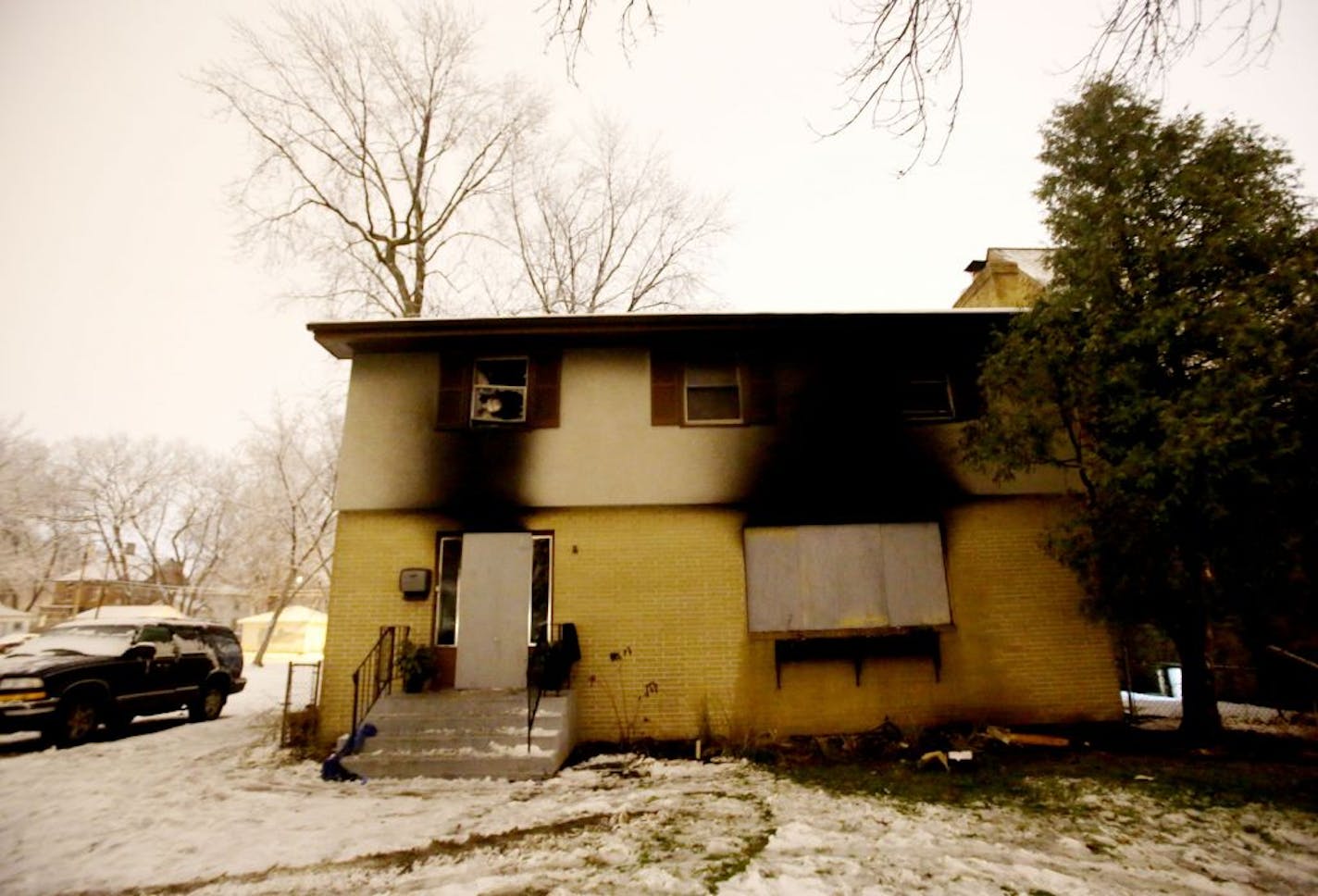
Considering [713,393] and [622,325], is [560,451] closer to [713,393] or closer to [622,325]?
[622,325]

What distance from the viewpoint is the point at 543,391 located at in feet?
33.0

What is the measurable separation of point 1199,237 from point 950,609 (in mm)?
5954

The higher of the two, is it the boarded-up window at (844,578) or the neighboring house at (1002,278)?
the neighboring house at (1002,278)

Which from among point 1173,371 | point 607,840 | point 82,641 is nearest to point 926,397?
point 1173,371

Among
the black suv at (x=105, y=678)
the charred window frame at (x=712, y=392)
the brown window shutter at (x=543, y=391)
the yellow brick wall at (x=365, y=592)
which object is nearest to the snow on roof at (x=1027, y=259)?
the charred window frame at (x=712, y=392)

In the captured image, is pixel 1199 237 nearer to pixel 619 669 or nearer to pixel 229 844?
pixel 619 669

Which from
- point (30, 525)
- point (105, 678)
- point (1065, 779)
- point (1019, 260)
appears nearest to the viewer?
point (1065, 779)

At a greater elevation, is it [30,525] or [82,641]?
[30,525]

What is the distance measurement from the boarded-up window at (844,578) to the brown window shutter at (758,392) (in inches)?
73.5

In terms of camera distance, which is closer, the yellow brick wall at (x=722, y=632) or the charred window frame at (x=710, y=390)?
the yellow brick wall at (x=722, y=632)

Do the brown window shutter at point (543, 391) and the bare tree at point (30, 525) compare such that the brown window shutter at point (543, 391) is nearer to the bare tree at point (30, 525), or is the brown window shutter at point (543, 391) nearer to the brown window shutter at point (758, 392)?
the brown window shutter at point (758, 392)

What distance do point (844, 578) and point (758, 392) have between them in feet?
10.8

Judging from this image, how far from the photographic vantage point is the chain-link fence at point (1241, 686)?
9477mm

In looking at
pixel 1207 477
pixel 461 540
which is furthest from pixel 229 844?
pixel 1207 477
